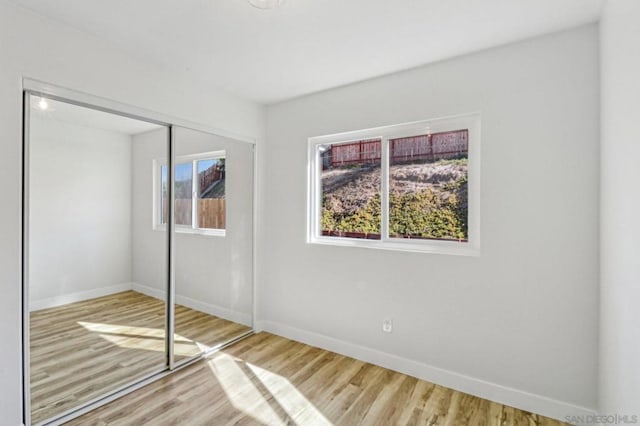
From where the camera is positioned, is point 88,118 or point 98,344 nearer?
point 88,118

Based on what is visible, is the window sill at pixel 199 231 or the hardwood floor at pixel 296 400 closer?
the hardwood floor at pixel 296 400

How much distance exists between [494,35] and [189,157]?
8.43 feet

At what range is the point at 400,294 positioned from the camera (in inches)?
104

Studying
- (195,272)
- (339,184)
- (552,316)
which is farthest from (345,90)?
(552,316)

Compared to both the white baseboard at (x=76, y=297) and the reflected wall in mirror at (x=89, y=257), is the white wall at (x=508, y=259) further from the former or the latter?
the white baseboard at (x=76, y=297)

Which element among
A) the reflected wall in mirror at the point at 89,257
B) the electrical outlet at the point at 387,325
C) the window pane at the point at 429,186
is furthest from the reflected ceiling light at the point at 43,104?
the electrical outlet at the point at 387,325

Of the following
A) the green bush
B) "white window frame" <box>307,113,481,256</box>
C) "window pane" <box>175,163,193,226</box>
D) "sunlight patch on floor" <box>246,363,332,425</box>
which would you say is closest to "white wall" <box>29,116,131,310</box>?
"window pane" <box>175,163,193,226</box>

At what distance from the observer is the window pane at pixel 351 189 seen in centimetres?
292

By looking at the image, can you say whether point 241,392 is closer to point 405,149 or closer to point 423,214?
point 423,214

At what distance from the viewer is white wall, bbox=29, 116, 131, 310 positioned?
1.95 metres

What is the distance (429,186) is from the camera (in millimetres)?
2598

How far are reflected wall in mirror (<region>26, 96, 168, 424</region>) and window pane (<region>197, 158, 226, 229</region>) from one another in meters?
0.38

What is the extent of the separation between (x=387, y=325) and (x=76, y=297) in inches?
96.4

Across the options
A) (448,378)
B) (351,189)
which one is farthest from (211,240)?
A: (448,378)
